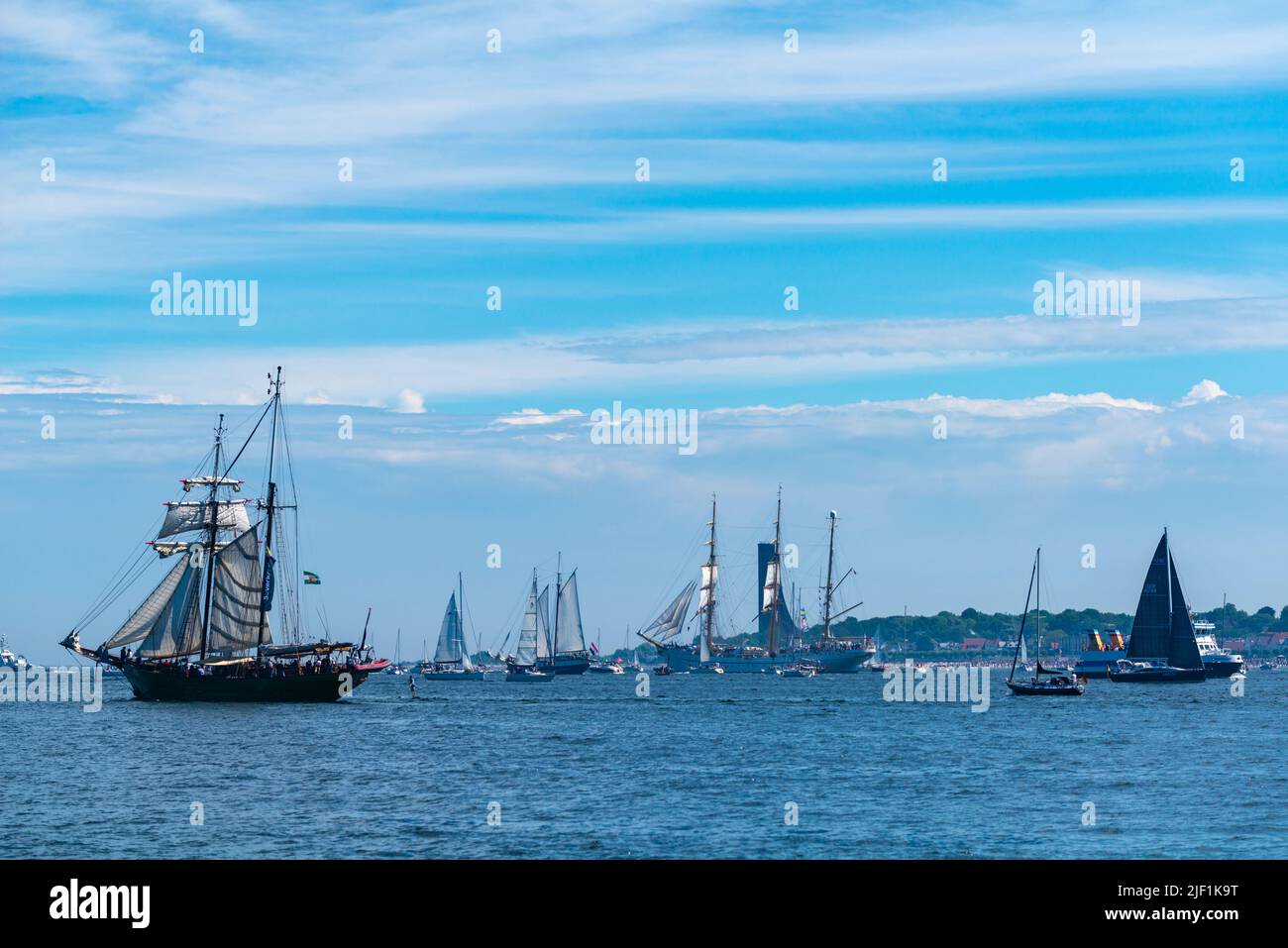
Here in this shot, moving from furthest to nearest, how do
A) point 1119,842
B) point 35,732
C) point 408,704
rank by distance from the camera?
point 408,704, point 35,732, point 1119,842

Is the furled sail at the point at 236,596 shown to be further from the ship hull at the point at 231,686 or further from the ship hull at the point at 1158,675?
the ship hull at the point at 1158,675

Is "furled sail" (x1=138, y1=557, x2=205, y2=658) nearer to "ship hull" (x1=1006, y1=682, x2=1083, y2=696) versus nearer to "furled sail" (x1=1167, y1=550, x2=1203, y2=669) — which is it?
"ship hull" (x1=1006, y1=682, x2=1083, y2=696)

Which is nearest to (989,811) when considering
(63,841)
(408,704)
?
(63,841)

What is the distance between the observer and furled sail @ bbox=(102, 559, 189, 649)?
11700 cm

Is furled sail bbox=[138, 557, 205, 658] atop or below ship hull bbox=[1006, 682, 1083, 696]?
atop

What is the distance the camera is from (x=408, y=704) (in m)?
139

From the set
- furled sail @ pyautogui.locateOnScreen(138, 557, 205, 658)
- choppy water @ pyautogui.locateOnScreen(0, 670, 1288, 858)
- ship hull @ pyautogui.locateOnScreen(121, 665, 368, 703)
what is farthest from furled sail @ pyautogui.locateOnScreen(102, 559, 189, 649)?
choppy water @ pyautogui.locateOnScreen(0, 670, 1288, 858)

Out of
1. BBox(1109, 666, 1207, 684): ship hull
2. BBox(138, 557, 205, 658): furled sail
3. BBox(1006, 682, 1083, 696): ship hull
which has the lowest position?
BBox(1109, 666, 1207, 684): ship hull

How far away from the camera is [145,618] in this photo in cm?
11700

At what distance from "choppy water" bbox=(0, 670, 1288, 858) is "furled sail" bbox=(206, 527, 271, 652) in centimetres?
884
